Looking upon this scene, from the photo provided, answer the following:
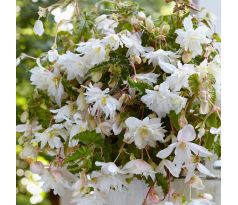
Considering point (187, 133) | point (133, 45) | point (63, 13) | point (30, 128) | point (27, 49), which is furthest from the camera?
point (27, 49)

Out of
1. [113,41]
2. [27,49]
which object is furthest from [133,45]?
[27,49]

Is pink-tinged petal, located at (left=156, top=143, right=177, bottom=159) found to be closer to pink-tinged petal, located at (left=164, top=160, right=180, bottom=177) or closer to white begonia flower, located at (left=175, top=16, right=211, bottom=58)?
pink-tinged petal, located at (left=164, top=160, right=180, bottom=177)

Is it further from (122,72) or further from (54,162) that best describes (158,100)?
(54,162)

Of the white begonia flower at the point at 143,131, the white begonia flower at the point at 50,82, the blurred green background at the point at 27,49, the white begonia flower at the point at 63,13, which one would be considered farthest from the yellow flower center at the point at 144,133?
the blurred green background at the point at 27,49

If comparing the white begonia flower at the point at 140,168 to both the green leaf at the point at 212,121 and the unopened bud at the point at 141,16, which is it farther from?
the unopened bud at the point at 141,16

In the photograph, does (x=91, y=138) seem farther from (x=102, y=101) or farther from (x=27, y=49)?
(x=27, y=49)

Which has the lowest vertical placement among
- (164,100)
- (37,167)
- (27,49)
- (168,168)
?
(27,49)

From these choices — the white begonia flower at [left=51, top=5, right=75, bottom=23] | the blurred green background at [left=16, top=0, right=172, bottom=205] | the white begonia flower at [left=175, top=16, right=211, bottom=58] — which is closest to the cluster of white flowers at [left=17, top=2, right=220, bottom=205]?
the white begonia flower at [left=175, top=16, right=211, bottom=58]
